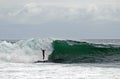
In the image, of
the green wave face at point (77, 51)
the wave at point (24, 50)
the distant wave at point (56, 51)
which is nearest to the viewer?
the wave at point (24, 50)

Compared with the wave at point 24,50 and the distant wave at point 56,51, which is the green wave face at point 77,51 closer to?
the distant wave at point 56,51

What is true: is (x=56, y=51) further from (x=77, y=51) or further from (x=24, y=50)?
(x=24, y=50)

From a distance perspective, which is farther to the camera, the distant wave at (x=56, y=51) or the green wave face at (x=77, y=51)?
the green wave face at (x=77, y=51)

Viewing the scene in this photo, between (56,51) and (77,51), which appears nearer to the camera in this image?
(56,51)

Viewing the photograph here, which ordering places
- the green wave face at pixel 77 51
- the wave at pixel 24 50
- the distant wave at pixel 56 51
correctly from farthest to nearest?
1. the green wave face at pixel 77 51
2. the distant wave at pixel 56 51
3. the wave at pixel 24 50

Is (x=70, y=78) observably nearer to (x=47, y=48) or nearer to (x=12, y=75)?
(x=12, y=75)

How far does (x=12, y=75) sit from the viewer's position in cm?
1769

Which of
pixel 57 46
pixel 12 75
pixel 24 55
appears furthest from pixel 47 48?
pixel 12 75

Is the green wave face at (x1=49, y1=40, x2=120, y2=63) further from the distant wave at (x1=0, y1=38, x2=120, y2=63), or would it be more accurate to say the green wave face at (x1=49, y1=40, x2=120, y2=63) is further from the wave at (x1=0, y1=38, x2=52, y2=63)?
the wave at (x1=0, y1=38, x2=52, y2=63)

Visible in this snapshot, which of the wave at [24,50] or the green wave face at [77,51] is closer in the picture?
the wave at [24,50]

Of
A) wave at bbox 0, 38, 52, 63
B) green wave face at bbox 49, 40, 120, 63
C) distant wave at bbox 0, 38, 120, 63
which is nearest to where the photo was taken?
wave at bbox 0, 38, 52, 63

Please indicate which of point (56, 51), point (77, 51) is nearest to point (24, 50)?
point (56, 51)

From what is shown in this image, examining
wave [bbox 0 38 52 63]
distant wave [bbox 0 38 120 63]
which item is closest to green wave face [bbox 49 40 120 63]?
distant wave [bbox 0 38 120 63]

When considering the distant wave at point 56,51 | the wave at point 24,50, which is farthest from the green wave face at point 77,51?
the wave at point 24,50
